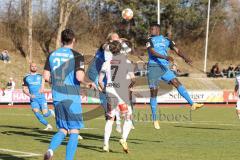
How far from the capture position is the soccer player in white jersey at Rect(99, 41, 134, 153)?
42.1 ft

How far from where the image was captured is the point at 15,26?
2288 inches

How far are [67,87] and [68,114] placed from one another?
0.45 metres

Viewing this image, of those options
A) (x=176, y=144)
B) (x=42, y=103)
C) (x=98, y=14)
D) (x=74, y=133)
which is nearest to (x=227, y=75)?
(x=98, y=14)

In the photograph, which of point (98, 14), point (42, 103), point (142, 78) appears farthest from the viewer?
point (98, 14)

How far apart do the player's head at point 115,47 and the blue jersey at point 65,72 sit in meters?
3.00

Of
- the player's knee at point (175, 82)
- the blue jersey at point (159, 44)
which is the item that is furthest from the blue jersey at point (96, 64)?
the player's knee at point (175, 82)

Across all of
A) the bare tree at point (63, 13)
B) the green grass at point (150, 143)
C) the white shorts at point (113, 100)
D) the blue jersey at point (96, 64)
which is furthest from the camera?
the bare tree at point (63, 13)

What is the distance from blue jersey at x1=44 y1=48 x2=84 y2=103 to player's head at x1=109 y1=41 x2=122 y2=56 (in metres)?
3.00

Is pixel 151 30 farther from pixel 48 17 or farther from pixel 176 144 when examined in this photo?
pixel 48 17

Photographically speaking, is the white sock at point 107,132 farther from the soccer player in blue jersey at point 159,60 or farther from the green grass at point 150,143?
the soccer player in blue jersey at point 159,60

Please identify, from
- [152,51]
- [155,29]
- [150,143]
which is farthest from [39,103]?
[150,143]

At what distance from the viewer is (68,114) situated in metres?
10.1

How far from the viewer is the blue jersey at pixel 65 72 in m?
10.1

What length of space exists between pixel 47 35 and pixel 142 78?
70.3 ft
